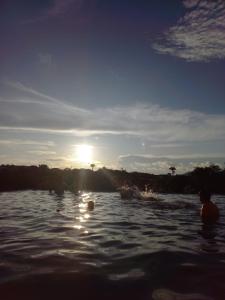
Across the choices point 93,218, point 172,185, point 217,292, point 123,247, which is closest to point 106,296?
point 217,292

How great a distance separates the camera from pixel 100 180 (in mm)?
73500

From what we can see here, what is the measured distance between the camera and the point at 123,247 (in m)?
13.7

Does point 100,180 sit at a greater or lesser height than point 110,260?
greater

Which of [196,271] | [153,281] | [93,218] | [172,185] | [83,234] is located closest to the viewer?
[153,281]

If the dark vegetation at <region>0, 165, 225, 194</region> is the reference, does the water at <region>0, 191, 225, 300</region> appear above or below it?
below

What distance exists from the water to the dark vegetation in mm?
38582

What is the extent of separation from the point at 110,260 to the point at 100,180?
61.8m

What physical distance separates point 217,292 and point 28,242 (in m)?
7.64

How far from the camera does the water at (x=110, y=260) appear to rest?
9250mm

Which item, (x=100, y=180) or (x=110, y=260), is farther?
(x=100, y=180)

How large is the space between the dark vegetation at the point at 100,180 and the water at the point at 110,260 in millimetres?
38582

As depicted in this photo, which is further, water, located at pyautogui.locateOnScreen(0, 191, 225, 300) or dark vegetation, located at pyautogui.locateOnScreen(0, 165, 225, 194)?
dark vegetation, located at pyautogui.locateOnScreen(0, 165, 225, 194)

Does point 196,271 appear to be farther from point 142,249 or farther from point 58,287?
point 58,287

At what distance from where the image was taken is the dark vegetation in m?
60.0
